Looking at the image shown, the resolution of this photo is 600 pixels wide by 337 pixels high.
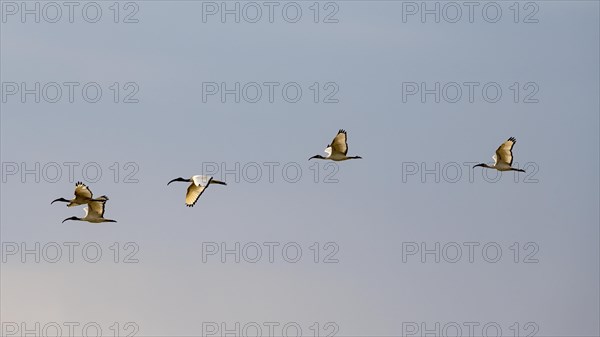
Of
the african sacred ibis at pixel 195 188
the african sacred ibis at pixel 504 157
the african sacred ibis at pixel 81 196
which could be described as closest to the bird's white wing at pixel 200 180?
the african sacred ibis at pixel 195 188

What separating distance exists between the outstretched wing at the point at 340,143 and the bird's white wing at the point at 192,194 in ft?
13.5

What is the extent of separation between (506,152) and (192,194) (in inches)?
383

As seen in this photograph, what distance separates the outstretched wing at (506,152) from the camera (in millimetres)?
48375

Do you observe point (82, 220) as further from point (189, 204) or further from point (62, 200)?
point (189, 204)

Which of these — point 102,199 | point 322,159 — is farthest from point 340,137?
point 102,199

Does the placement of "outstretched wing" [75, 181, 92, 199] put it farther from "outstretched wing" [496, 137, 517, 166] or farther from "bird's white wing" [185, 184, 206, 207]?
"outstretched wing" [496, 137, 517, 166]

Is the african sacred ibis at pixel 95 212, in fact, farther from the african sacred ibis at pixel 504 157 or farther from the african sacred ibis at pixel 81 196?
the african sacred ibis at pixel 504 157

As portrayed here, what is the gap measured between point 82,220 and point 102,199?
5.05ft

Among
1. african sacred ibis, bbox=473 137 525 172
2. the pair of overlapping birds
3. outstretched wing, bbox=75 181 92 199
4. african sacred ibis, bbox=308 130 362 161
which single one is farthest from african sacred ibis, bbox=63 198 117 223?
african sacred ibis, bbox=473 137 525 172

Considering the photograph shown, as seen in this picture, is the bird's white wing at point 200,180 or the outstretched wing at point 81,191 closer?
the bird's white wing at point 200,180

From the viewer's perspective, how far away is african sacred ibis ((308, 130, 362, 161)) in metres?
46.4

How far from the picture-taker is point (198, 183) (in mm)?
44188

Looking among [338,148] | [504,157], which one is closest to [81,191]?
[338,148]

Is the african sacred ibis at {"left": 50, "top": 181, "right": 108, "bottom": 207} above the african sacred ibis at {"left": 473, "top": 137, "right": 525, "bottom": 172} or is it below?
below
